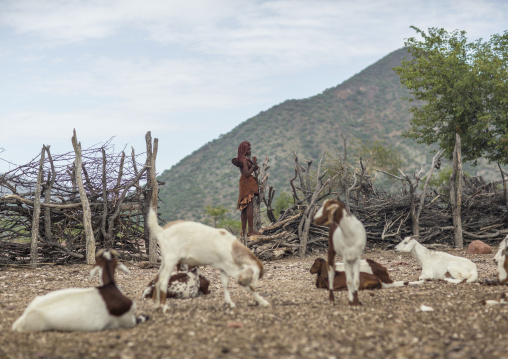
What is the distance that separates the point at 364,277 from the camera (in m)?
7.23

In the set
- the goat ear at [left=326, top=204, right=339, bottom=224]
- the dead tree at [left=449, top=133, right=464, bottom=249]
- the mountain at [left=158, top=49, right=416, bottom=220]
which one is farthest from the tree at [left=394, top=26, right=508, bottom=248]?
the mountain at [left=158, top=49, right=416, bottom=220]

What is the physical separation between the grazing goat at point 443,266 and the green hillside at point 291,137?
1412 inches

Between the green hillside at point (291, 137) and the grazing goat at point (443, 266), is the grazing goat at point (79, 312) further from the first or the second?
the green hillside at point (291, 137)

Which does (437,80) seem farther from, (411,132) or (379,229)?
(379,229)

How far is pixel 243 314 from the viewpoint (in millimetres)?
5445

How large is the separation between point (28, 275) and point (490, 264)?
957cm

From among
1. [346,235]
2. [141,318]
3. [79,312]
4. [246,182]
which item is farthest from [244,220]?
[79,312]

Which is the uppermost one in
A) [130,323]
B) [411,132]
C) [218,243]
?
[411,132]

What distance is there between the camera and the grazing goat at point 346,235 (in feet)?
18.2

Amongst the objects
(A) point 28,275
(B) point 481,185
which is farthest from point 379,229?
(A) point 28,275

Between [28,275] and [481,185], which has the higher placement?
[481,185]

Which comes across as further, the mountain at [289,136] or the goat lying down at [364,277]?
the mountain at [289,136]

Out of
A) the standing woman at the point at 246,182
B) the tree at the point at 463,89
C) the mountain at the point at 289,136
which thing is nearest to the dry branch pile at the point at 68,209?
the standing woman at the point at 246,182

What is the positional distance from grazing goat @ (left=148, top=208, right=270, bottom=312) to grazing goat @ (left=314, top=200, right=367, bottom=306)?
95cm
